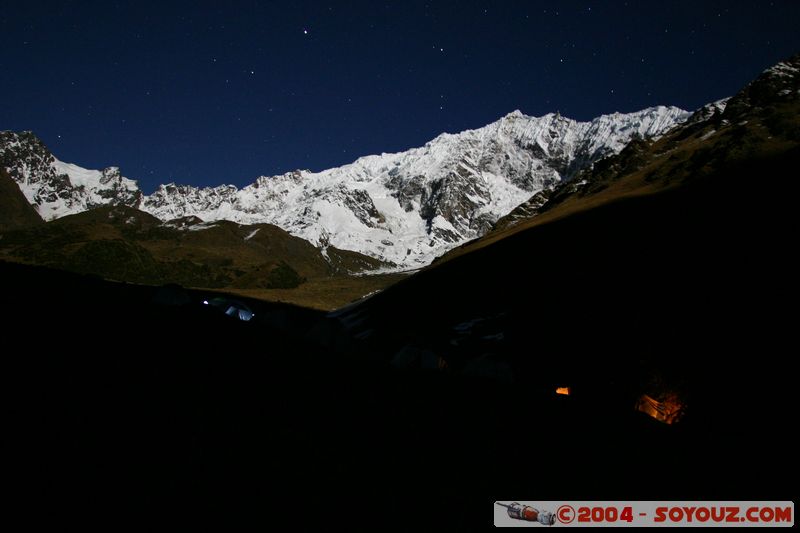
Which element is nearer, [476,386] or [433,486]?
[433,486]

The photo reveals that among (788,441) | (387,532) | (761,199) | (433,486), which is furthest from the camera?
(761,199)

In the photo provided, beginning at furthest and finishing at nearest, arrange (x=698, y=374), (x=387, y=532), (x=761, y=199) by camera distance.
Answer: (x=761, y=199)
(x=698, y=374)
(x=387, y=532)

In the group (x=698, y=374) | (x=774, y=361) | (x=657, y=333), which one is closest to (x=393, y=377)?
(x=698, y=374)

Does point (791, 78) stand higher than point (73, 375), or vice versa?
point (791, 78)

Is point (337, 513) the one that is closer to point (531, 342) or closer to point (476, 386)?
point (476, 386)

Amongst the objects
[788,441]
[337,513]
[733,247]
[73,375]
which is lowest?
[788,441]

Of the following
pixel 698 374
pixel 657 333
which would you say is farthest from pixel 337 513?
pixel 657 333

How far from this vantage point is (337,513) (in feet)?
22.9

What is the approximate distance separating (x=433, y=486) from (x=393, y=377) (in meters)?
8.25

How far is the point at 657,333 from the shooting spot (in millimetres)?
33500

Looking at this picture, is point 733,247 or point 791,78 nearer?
point 733,247

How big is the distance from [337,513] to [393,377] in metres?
9.70

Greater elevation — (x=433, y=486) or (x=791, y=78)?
(x=791, y=78)

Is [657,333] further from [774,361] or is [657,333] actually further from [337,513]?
[337,513]
